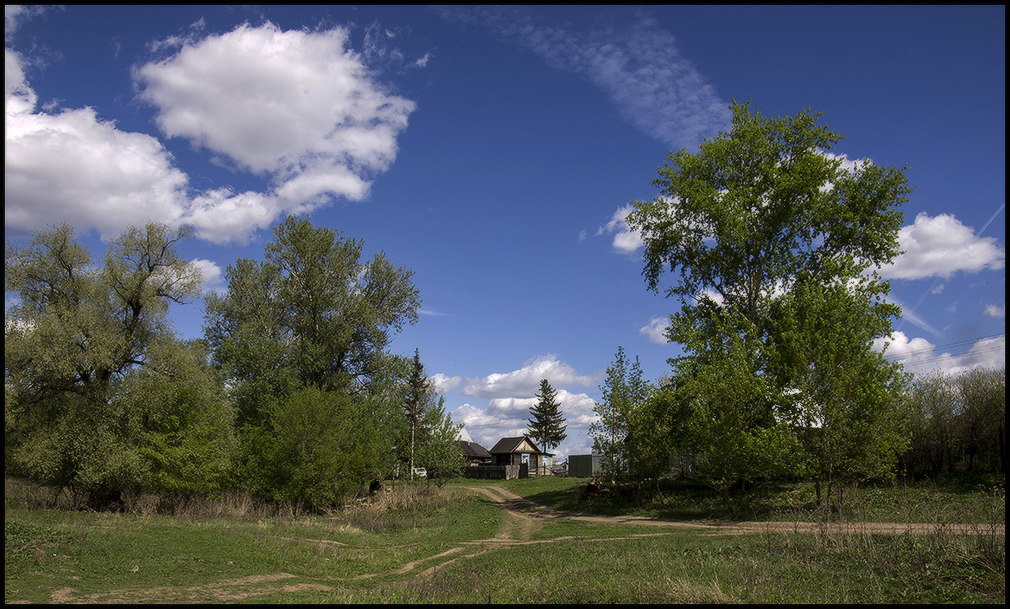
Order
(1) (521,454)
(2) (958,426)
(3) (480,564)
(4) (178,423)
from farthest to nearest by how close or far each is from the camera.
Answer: (1) (521,454) < (2) (958,426) < (4) (178,423) < (3) (480,564)

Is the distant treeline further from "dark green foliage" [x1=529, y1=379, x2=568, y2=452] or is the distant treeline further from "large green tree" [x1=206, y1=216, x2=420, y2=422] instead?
"dark green foliage" [x1=529, y1=379, x2=568, y2=452]

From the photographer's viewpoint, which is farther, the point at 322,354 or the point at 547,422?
the point at 547,422

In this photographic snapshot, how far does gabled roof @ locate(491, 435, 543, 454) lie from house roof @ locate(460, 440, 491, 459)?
194 inches

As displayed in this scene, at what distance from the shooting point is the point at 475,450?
75.4 metres

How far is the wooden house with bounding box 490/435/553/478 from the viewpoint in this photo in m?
65.0

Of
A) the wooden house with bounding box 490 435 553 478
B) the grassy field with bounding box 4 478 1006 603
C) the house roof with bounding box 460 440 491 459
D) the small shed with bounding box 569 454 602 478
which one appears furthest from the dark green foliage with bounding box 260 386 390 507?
the house roof with bounding box 460 440 491 459

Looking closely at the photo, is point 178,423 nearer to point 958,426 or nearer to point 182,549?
point 182,549

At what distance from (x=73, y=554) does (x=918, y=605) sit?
17666 millimetres

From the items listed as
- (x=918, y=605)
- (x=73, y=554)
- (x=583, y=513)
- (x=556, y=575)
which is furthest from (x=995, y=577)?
(x=583, y=513)

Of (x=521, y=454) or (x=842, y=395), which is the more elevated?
(x=842, y=395)

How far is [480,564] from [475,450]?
60759 millimetres

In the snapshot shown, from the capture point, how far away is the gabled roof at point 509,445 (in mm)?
66500

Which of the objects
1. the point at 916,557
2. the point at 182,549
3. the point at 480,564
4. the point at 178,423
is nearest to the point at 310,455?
the point at 178,423

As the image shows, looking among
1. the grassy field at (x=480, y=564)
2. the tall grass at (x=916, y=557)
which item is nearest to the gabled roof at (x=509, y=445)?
the grassy field at (x=480, y=564)
